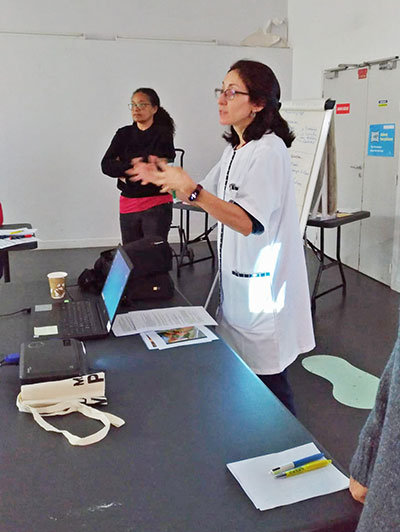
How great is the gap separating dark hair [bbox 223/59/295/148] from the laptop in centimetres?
58

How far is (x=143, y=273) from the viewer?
77.5 inches

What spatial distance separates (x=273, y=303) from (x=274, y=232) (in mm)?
237

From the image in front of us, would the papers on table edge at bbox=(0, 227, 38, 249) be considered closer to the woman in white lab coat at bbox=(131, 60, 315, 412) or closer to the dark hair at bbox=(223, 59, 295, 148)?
the woman in white lab coat at bbox=(131, 60, 315, 412)

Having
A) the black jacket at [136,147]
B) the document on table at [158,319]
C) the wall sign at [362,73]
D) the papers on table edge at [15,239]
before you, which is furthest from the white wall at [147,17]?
the document on table at [158,319]

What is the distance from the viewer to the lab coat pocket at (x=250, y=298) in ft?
5.79

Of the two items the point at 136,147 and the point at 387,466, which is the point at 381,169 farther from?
the point at 387,466

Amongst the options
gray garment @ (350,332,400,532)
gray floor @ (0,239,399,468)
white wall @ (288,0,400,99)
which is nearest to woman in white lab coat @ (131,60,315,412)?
gray floor @ (0,239,399,468)

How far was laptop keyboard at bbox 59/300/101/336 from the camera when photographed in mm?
1644

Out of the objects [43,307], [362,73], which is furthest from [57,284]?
[362,73]

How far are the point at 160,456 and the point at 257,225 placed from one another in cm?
80

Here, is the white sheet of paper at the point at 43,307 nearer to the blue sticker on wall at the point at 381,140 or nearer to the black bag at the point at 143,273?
the black bag at the point at 143,273

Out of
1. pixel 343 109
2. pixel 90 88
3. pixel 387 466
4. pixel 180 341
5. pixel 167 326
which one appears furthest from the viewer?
pixel 90 88

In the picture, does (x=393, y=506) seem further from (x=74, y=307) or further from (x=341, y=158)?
(x=341, y=158)

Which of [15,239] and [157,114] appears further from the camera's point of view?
[157,114]
